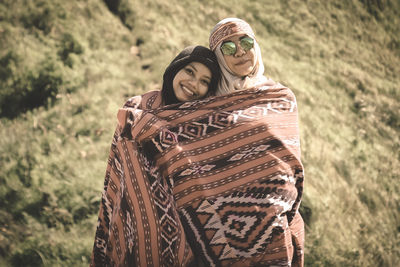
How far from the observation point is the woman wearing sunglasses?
196cm

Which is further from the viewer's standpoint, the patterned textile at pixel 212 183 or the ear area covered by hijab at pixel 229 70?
the ear area covered by hijab at pixel 229 70

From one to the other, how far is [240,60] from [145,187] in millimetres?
1139

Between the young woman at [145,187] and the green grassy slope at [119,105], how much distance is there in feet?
2.85

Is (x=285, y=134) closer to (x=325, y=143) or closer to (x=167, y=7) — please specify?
(x=325, y=143)

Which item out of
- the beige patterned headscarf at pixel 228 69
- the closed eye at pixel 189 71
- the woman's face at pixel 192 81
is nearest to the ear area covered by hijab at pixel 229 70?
the beige patterned headscarf at pixel 228 69

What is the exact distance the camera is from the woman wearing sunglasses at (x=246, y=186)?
1957mm

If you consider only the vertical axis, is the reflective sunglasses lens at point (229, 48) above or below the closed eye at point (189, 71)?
above

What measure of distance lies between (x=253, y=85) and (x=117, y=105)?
2.25m

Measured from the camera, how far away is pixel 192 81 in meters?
2.23

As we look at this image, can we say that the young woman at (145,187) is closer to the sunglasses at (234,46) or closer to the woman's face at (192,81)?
the woman's face at (192,81)

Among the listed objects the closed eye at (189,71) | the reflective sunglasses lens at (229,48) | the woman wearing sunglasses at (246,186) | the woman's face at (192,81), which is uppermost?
the reflective sunglasses lens at (229,48)

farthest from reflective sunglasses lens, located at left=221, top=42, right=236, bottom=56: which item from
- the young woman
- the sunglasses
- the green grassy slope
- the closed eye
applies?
the green grassy slope

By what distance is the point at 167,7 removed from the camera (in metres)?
5.39

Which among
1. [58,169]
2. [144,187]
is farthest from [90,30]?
[144,187]
